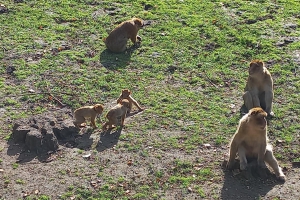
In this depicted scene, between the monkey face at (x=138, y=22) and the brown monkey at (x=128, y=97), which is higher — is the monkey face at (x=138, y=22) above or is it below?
above

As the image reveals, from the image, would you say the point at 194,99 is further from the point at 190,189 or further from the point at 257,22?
the point at 257,22

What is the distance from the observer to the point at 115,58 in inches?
598

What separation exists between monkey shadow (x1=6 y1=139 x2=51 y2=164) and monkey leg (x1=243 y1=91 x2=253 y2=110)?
4.54 m

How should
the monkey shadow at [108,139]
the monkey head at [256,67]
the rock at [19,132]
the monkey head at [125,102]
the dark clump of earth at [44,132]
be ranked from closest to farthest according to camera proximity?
1. the dark clump of earth at [44,132]
2. the rock at [19,132]
3. the monkey shadow at [108,139]
4. the monkey head at [125,102]
5. the monkey head at [256,67]

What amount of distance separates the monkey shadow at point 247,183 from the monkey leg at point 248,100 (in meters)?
2.17

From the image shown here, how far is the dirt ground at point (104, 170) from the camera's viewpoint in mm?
10633

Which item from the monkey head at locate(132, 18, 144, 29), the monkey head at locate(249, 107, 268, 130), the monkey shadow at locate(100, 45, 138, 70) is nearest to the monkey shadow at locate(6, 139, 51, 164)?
the monkey shadow at locate(100, 45, 138, 70)

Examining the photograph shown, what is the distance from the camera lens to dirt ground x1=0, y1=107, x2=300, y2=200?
10.6 metres

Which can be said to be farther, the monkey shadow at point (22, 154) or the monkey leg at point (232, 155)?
the monkey shadow at point (22, 154)

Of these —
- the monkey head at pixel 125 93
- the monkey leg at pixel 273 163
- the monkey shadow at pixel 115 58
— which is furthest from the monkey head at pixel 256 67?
the monkey shadow at pixel 115 58

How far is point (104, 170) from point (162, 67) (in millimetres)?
4420

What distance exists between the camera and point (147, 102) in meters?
13.4

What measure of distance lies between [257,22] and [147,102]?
532 centimetres

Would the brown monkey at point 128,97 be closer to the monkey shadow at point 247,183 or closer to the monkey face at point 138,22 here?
the monkey shadow at point 247,183
